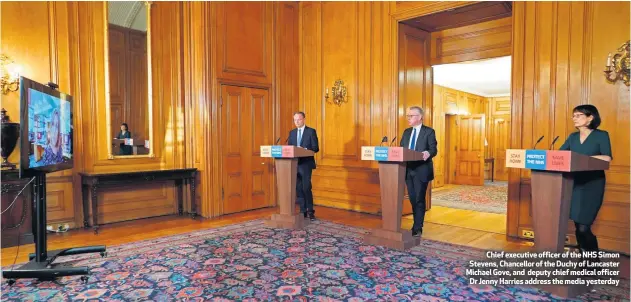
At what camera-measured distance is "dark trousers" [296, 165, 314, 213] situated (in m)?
5.08

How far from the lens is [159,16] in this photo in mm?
5559

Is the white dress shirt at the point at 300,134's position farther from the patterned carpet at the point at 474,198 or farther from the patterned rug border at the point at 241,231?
the patterned carpet at the point at 474,198

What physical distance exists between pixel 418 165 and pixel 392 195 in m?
0.53

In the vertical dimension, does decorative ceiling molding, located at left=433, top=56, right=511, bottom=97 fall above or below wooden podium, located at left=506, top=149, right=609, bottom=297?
above

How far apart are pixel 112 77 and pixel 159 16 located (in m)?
1.18

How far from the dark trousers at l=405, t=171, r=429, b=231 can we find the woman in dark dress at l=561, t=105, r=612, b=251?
145 centimetres

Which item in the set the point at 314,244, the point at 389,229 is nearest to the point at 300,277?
the point at 314,244

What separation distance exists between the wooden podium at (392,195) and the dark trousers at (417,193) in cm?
30

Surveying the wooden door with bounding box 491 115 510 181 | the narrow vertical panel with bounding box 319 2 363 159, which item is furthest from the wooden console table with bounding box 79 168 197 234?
the wooden door with bounding box 491 115 510 181

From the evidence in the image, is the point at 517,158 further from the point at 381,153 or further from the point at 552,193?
the point at 381,153

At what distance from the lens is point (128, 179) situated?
487 centimetres

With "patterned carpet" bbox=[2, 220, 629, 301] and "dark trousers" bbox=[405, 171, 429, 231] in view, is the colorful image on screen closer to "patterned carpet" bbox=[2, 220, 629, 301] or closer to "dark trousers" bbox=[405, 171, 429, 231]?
"patterned carpet" bbox=[2, 220, 629, 301]

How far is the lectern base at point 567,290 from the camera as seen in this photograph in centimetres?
267

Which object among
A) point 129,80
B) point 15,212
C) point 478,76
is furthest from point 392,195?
point 478,76
